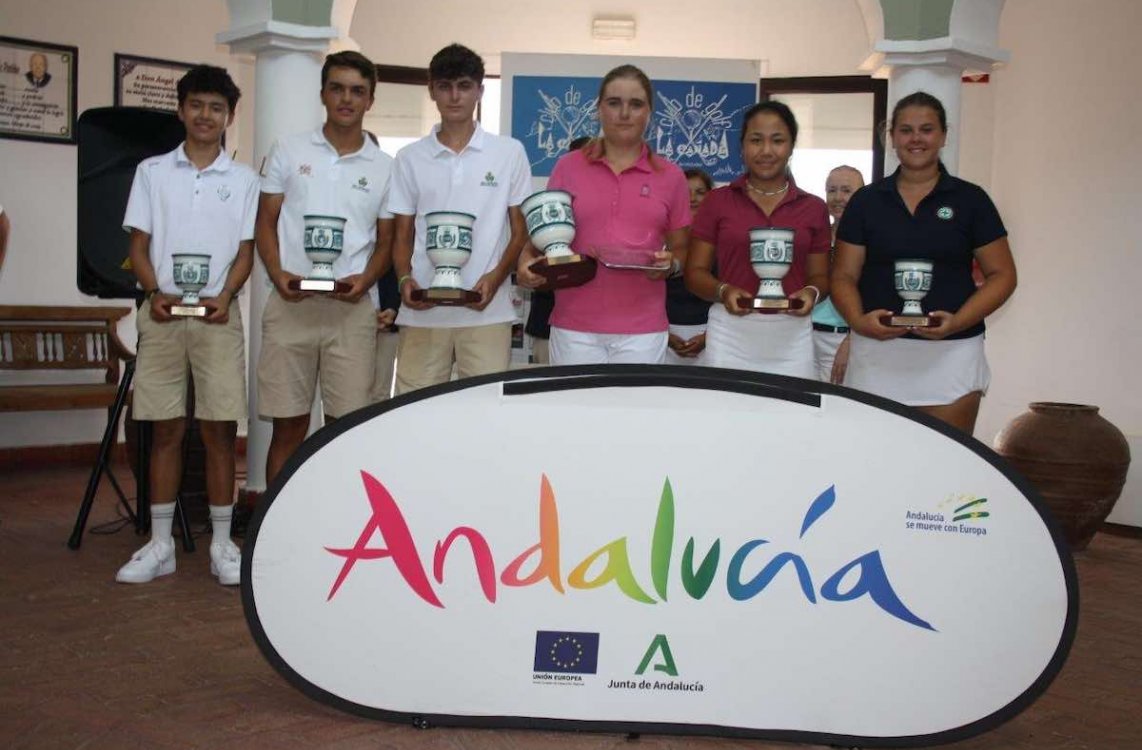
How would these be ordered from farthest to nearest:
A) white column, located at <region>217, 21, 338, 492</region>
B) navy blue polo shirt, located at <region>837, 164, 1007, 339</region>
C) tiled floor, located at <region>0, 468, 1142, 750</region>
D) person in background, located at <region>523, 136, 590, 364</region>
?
1. white column, located at <region>217, 21, 338, 492</region>
2. person in background, located at <region>523, 136, 590, 364</region>
3. navy blue polo shirt, located at <region>837, 164, 1007, 339</region>
4. tiled floor, located at <region>0, 468, 1142, 750</region>

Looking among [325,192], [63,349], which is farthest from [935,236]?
[63,349]

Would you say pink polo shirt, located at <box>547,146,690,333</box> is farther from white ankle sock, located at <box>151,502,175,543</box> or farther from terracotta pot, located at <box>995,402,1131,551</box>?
terracotta pot, located at <box>995,402,1131,551</box>

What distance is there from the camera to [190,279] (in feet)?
12.4

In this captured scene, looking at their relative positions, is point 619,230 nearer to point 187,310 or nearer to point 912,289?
point 912,289

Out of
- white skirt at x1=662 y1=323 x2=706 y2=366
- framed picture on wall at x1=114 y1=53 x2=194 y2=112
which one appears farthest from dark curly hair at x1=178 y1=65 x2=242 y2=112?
framed picture on wall at x1=114 y1=53 x2=194 y2=112

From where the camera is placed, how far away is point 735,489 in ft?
8.36

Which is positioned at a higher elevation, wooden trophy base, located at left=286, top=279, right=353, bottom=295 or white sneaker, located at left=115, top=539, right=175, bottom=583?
wooden trophy base, located at left=286, top=279, right=353, bottom=295

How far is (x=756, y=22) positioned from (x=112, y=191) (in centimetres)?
578

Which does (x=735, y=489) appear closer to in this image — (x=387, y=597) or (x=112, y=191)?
(x=387, y=597)

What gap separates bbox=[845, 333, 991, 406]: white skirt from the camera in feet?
11.6

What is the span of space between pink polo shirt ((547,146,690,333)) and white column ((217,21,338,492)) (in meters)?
2.01

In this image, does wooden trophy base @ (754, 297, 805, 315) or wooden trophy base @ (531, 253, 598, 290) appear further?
wooden trophy base @ (754, 297, 805, 315)

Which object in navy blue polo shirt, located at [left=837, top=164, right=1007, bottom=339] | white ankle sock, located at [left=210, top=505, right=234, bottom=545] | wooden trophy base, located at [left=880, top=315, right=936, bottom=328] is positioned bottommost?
white ankle sock, located at [left=210, top=505, right=234, bottom=545]

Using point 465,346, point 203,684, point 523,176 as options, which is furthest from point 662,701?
point 523,176
